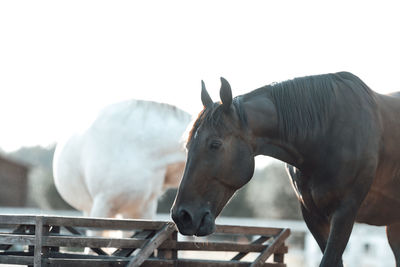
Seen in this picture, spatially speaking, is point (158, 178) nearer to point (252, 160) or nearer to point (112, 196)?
point (112, 196)

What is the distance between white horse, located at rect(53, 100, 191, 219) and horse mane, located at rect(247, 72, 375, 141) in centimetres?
372

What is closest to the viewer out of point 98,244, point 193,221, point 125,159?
point 193,221

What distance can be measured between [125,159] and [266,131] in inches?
162

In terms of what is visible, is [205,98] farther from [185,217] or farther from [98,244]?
[98,244]

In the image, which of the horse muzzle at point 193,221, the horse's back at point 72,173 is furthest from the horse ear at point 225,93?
the horse's back at point 72,173

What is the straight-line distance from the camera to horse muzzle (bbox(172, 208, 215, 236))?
164 inches

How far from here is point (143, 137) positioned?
859cm

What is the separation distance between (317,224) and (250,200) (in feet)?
118

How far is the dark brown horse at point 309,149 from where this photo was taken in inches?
168

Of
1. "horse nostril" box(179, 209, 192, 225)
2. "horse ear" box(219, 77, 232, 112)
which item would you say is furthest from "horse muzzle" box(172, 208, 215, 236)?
"horse ear" box(219, 77, 232, 112)

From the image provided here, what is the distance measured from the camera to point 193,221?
4172 millimetres

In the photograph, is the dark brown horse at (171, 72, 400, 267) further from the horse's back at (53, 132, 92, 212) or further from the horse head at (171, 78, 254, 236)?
the horse's back at (53, 132, 92, 212)

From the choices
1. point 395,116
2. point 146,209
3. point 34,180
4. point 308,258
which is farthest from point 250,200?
point 395,116

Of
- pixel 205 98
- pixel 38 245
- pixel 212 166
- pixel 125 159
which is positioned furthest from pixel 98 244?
pixel 125 159
